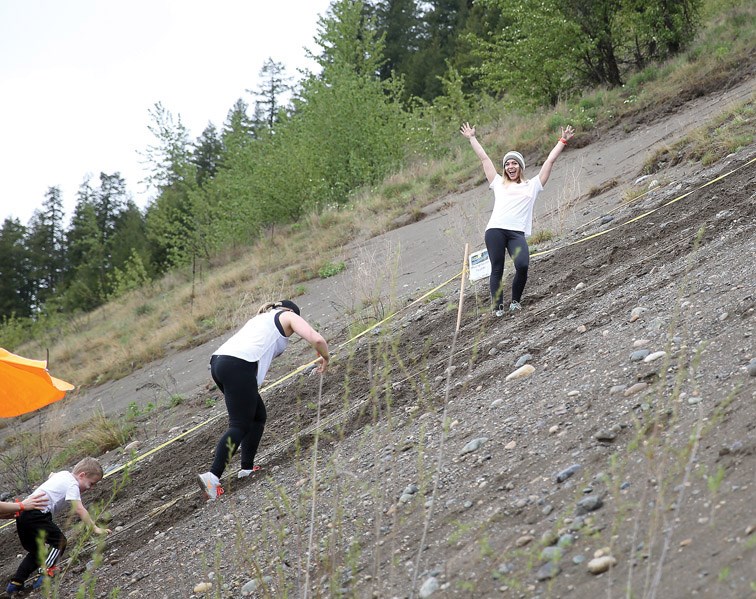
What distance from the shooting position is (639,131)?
18.2m

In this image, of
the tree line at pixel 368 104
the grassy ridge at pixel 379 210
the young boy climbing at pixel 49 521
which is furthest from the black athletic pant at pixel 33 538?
the tree line at pixel 368 104

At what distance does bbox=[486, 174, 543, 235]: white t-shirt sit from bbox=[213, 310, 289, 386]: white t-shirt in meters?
2.88

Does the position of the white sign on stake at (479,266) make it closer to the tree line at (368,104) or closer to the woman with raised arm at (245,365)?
the woman with raised arm at (245,365)

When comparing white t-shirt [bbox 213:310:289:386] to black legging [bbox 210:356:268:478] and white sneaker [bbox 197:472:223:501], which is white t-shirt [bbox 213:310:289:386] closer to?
black legging [bbox 210:356:268:478]

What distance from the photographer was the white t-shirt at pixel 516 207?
28.7ft

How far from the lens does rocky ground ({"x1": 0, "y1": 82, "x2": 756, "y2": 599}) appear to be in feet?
12.6

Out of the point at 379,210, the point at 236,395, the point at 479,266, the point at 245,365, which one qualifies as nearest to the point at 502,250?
the point at 479,266

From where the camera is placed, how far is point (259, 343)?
684cm

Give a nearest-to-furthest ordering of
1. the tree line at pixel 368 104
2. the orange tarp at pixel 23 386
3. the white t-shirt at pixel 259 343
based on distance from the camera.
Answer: the white t-shirt at pixel 259 343, the orange tarp at pixel 23 386, the tree line at pixel 368 104

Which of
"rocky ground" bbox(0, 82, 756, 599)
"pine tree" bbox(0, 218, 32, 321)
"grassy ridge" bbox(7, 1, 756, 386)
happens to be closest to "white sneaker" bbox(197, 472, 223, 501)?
"rocky ground" bbox(0, 82, 756, 599)

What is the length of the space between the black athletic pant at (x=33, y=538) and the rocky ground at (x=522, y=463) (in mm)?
284

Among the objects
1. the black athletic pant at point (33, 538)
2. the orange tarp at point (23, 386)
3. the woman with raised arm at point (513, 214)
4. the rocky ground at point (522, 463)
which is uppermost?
the orange tarp at point (23, 386)

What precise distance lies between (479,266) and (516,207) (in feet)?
5.60

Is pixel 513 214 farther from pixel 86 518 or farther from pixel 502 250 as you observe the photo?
pixel 86 518
